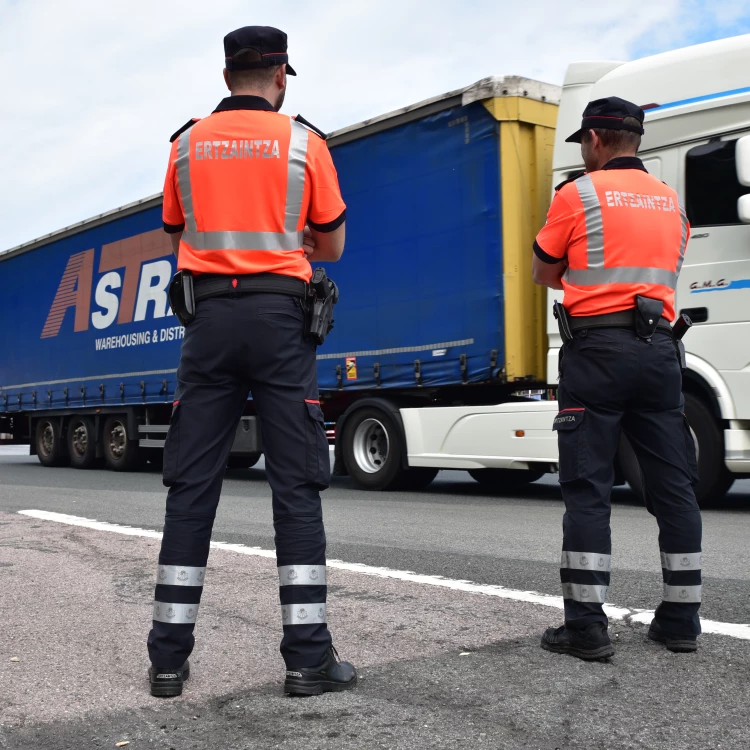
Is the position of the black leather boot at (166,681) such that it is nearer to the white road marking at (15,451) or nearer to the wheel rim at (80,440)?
the wheel rim at (80,440)

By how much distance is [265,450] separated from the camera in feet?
10.8

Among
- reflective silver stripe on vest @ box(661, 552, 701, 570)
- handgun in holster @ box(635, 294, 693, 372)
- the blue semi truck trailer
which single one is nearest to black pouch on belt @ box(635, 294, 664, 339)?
handgun in holster @ box(635, 294, 693, 372)

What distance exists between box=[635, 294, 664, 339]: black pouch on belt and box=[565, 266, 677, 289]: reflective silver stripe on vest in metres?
0.08

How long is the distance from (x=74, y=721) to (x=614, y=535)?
183 inches

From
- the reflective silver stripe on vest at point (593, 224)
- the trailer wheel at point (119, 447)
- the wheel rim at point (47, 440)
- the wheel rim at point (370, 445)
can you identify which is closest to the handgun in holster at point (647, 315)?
the reflective silver stripe on vest at point (593, 224)

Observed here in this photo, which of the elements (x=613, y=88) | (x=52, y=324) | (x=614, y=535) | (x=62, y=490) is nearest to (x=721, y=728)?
(x=614, y=535)

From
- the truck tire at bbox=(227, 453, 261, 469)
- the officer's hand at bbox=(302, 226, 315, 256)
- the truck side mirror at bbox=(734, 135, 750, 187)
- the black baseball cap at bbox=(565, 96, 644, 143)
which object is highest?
the truck side mirror at bbox=(734, 135, 750, 187)

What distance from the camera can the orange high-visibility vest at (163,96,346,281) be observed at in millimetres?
3262

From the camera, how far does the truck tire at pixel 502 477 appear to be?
11.3 metres

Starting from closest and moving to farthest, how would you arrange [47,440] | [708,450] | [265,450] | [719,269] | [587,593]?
[265,450] < [587,593] < [719,269] < [708,450] < [47,440]

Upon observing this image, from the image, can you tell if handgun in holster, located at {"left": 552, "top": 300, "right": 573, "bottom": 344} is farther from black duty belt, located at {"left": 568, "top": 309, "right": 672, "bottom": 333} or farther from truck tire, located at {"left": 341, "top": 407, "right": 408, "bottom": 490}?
truck tire, located at {"left": 341, "top": 407, "right": 408, "bottom": 490}

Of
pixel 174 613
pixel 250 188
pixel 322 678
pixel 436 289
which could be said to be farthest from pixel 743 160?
pixel 174 613

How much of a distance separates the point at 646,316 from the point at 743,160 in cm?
442

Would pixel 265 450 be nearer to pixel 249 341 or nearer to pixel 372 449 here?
pixel 249 341
